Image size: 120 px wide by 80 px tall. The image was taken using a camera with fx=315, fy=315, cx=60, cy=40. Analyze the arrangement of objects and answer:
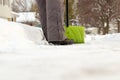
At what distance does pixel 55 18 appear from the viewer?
3770mm

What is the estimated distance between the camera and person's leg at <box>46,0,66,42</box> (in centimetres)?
375

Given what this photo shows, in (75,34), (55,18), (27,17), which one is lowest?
(75,34)

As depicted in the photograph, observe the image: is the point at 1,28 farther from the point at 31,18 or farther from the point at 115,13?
the point at 31,18

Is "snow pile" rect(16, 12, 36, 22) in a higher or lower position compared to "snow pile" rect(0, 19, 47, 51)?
higher

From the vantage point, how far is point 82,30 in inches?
213

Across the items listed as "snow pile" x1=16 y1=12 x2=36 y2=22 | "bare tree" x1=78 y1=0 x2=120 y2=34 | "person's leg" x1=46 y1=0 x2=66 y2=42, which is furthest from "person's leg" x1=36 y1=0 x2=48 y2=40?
"snow pile" x1=16 y1=12 x2=36 y2=22

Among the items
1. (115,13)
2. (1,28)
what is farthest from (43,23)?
(115,13)

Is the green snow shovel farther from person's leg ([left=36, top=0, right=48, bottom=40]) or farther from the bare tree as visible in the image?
the bare tree

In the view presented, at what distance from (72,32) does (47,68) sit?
13.5ft

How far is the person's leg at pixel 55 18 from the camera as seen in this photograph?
3.75 metres

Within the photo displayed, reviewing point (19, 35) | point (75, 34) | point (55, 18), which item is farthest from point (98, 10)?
point (19, 35)

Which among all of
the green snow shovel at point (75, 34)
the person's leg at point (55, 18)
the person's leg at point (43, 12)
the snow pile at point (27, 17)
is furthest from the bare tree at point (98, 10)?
the snow pile at point (27, 17)

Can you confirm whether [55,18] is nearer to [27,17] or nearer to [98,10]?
[98,10]

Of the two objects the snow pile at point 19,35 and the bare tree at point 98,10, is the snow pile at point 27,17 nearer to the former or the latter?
the bare tree at point 98,10
